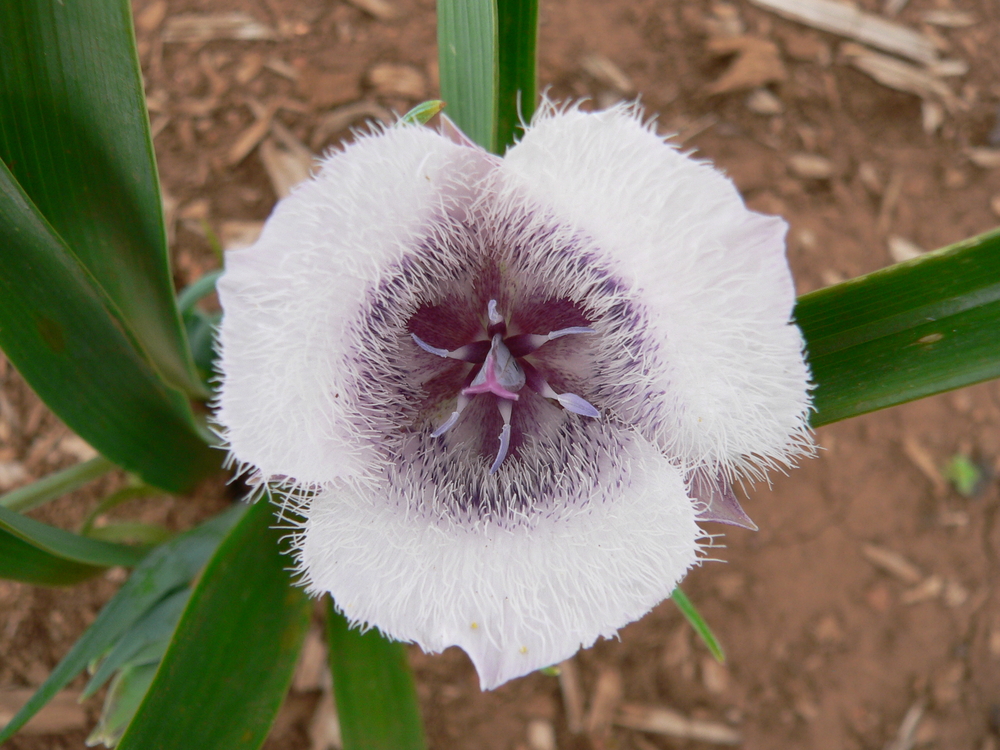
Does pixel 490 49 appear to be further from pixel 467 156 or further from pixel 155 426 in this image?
pixel 155 426

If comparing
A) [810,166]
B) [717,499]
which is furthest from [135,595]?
[810,166]

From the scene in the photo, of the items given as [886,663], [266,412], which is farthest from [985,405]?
[266,412]

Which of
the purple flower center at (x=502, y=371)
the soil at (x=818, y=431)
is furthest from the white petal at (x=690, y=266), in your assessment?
the soil at (x=818, y=431)

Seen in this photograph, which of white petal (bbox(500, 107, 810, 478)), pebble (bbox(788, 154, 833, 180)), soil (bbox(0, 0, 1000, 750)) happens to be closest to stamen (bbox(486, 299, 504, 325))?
white petal (bbox(500, 107, 810, 478))

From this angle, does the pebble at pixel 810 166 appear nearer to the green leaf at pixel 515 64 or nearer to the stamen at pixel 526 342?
the green leaf at pixel 515 64

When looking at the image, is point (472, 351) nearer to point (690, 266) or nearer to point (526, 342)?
point (526, 342)

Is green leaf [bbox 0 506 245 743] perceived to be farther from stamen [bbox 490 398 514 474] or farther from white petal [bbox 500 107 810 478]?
white petal [bbox 500 107 810 478]
